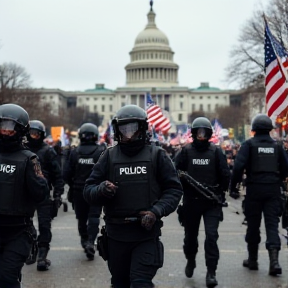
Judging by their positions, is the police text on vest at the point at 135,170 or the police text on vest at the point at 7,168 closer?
the police text on vest at the point at 135,170

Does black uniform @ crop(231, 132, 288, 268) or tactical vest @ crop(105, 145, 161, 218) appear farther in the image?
black uniform @ crop(231, 132, 288, 268)

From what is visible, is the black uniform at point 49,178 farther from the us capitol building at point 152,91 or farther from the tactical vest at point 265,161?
the us capitol building at point 152,91

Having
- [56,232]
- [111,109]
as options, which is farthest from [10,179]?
[111,109]

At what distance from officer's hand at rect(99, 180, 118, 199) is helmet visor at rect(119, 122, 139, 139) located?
419 mm

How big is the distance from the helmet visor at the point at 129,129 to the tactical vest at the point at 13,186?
0.81 metres

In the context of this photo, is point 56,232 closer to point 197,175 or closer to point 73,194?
point 73,194

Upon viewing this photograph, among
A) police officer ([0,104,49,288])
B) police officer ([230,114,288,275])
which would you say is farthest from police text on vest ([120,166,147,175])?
police officer ([230,114,288,275])

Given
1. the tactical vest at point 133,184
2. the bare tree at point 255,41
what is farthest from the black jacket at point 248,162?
the bare tree at point 255,41

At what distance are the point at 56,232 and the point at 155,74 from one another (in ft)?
389

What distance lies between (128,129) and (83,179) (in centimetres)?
374

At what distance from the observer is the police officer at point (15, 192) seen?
4.74 metres

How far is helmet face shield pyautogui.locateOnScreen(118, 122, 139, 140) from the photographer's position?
4699 millimetres

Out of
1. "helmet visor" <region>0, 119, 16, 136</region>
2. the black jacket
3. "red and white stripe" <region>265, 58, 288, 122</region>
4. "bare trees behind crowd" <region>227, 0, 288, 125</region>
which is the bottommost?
the black jacket

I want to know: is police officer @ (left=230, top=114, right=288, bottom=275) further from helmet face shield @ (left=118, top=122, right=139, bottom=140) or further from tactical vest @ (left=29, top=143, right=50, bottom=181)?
helmet face shield @ (left=118, top=122, right=139, bottom=140)
